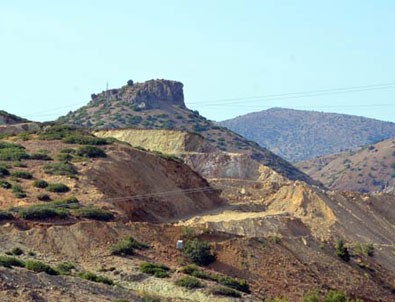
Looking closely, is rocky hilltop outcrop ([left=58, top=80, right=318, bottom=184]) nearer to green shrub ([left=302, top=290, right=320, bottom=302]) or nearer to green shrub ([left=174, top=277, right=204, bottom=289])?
green shrub ([left=302, top=290, right=320, bottom=302])

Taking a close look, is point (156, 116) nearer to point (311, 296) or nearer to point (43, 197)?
point (43, 197)

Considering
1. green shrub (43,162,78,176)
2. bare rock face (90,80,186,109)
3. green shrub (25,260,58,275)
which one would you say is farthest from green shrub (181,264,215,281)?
bare rock face (90,80,186,109)

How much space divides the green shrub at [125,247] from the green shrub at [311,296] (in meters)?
7.92

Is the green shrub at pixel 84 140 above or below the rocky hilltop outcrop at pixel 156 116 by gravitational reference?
below

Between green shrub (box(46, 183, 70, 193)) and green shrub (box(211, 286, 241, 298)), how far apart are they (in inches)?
652

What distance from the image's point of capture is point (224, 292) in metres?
46.2

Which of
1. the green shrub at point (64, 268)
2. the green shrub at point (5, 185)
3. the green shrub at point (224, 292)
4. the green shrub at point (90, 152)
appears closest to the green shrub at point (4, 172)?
the green shrub at point (5, 185)

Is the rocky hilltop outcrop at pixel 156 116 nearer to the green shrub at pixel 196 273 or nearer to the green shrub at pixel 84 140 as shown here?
the green shrub at pixel 84 140

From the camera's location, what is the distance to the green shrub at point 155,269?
155ft

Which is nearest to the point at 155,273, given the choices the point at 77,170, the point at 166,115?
the point at 77,170

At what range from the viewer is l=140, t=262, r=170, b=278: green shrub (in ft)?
155

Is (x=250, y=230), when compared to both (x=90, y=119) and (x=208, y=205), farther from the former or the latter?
(x=90, y=119)

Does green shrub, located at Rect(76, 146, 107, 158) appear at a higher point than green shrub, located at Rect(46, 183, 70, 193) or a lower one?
higher

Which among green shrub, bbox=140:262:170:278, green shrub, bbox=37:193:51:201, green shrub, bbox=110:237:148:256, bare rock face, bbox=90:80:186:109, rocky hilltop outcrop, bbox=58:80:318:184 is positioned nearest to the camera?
green shrub, bbox=140:262:170:278
